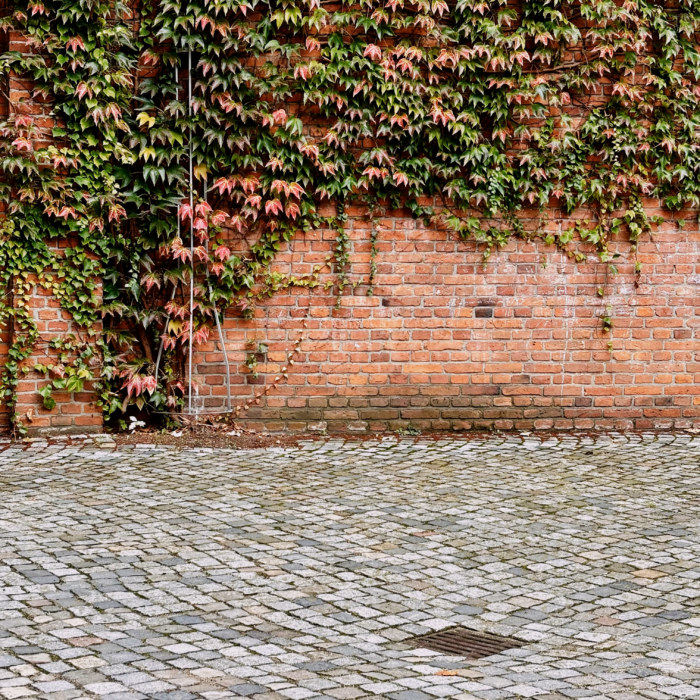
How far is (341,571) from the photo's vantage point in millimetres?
5195

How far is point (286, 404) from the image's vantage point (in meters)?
8.52

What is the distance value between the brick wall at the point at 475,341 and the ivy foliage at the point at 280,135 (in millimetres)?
210

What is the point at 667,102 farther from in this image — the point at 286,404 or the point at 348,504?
the point at 348,504

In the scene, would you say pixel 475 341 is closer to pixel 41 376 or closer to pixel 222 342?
pixel 222 342

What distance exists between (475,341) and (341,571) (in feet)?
12.4

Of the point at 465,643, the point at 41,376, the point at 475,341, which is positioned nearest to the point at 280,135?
the point at 475,341

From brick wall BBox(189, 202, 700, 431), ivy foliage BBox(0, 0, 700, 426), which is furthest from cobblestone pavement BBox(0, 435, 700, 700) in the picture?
ivy foliage BBox(0, 0, 700, 426)

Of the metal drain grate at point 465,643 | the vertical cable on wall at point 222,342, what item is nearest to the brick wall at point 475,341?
the vertical cable on wall at point 222,342

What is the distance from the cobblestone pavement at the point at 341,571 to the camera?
12.9 feet

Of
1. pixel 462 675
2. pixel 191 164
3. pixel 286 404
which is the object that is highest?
pixel 191 164

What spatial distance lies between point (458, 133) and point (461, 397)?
2.18 meters

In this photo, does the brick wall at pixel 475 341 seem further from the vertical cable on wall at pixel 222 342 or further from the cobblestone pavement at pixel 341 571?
the cobblestone pavement at pixel 341 571

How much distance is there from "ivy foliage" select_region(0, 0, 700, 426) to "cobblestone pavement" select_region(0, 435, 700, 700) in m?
1.41

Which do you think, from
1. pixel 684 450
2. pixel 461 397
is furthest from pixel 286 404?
pixel 684 450
